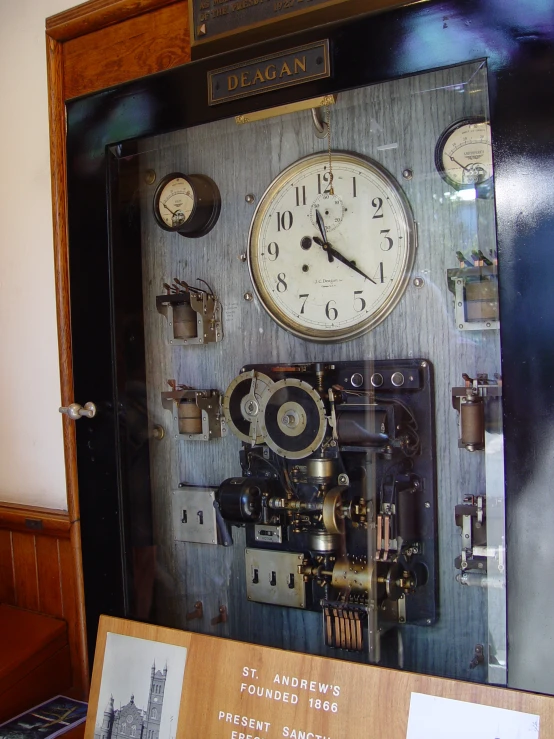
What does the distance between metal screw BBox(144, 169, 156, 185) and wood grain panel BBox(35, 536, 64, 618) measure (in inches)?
44.7

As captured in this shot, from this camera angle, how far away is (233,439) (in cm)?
181

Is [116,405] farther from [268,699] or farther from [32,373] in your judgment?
[268,699]

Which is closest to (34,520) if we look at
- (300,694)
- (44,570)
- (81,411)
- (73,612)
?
(44,570)

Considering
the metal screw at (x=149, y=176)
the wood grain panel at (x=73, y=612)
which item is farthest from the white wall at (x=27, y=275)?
the metal screw at (x=149, y=176)

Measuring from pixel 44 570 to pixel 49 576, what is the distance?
0.09ft

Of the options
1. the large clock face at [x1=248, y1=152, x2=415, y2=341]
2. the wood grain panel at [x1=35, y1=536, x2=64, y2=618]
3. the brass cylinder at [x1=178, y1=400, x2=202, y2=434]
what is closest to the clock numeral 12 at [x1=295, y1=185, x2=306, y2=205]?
the large clock face at [x1=248, y1=152, x2=415, y2=341]

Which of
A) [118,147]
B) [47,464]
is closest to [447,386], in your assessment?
[118,147]

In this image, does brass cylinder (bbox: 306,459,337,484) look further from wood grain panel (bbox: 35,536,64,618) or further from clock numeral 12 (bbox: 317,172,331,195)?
wood grain panel (bbox: 35,536,64,618)

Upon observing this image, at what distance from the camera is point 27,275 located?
7.72 ft

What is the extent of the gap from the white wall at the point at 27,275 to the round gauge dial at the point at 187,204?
598mm

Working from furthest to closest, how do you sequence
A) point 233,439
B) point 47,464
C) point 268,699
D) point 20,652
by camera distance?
point 47,464, point 20,652, point 233,439, point 268,699

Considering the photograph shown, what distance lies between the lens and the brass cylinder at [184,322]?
184 centimetres

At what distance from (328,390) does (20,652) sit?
3.91 feet

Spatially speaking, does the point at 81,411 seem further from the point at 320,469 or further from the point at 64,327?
the point at 320,469
